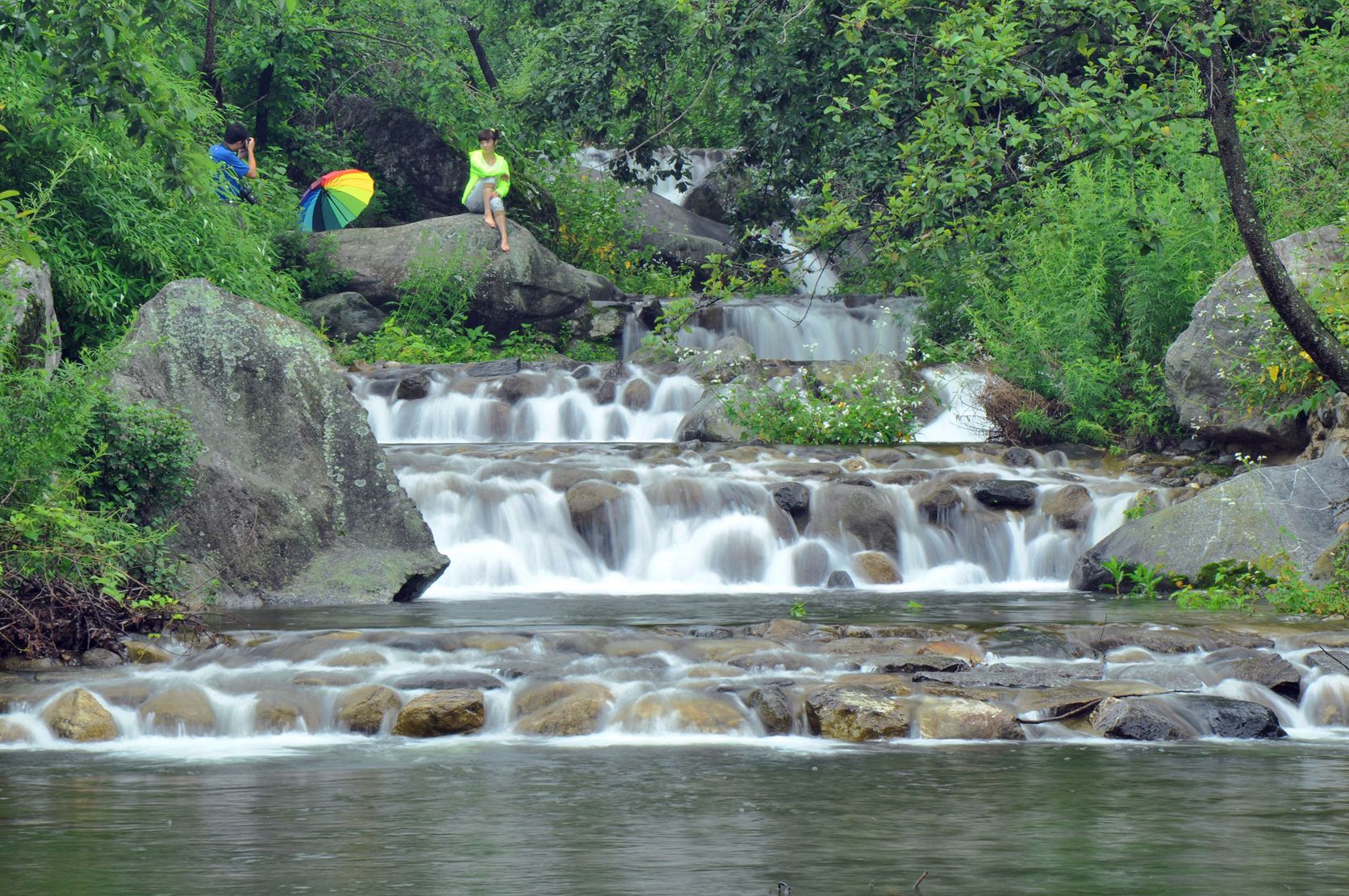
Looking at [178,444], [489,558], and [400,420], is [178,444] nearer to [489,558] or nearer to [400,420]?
[489,558]

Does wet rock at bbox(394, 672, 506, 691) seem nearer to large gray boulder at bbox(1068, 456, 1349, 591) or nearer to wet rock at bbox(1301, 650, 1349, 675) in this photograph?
wet rock at bbox(1301, 650, 1349, 675)

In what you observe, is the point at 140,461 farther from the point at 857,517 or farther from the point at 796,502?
the point at 857,517

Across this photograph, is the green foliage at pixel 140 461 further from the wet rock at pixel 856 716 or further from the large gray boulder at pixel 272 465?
the wet rock at pixel 856 716

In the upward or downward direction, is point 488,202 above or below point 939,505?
above

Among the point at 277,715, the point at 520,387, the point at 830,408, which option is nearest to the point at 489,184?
the point at 520,387

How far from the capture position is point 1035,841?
5.64 metres


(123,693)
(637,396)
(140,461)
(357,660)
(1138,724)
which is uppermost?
(637,396)

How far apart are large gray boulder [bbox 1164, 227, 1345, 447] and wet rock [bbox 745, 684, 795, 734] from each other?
8.21 metres

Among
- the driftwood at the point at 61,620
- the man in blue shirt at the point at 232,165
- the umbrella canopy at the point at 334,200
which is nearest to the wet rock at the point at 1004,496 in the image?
the driftwood at the point at 61,620

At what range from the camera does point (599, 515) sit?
1409cm

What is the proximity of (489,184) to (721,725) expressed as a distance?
16.4m

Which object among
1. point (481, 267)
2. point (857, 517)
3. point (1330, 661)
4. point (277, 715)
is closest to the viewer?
point (277, 715)

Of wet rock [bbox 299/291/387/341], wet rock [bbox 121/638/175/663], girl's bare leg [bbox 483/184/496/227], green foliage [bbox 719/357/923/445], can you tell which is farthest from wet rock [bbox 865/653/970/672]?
girl's bare leg [bbox 483/184/496/227]

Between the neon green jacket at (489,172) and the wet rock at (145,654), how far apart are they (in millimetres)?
14926
